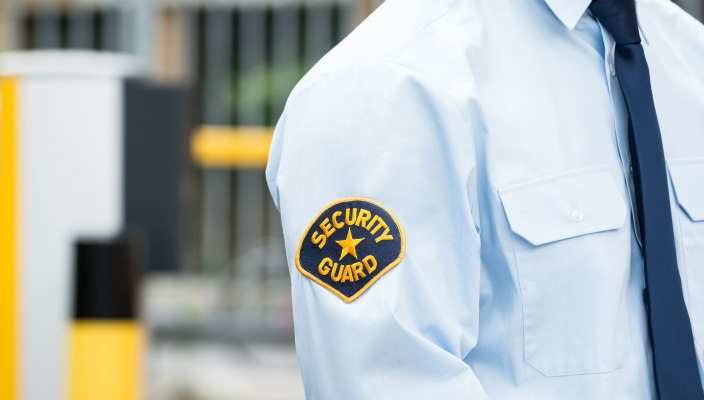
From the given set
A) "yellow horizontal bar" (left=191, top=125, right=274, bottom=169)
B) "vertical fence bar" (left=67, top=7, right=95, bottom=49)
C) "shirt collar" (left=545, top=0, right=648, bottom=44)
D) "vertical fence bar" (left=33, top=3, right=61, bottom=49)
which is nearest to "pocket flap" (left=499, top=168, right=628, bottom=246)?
"shirt collar" (left=545, top=0, right=648, bottom=44)

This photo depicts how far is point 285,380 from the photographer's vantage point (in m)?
6.69

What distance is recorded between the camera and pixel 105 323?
271 cm

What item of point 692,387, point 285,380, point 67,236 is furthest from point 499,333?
point 285,380

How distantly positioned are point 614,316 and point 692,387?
16 cm

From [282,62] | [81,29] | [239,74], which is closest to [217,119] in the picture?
[239,74]

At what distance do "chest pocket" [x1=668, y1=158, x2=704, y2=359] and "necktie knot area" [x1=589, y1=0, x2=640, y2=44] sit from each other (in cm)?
21

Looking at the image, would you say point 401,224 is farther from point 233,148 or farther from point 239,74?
point 239,74

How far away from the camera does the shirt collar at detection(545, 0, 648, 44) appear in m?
1.50

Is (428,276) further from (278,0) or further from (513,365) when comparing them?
(278,0)

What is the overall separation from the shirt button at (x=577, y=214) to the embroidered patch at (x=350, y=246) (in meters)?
0.26

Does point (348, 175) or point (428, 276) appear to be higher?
point (348, 175)

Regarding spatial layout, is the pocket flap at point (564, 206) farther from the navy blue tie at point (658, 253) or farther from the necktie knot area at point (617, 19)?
the necktie knot area at point (617, 19)

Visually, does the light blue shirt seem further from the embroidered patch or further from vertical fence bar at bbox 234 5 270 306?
vertical fence bar at bbox 234 5 270 306

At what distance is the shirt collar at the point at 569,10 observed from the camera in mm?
1499
